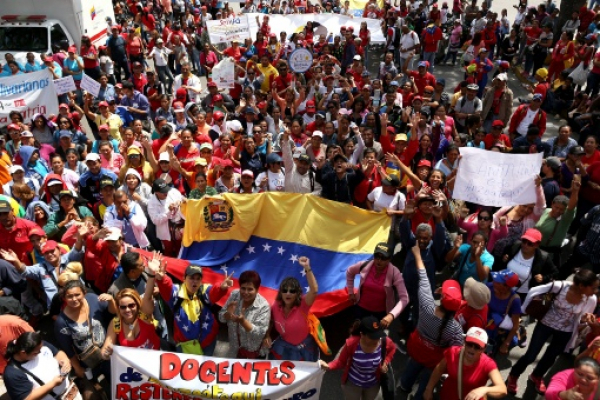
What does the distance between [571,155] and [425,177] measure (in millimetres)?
2050

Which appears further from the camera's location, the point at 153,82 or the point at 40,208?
the point at 153,82

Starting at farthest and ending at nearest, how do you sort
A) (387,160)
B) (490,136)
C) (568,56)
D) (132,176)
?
(568,56)
(490,136)
(387,160)
(132,176)

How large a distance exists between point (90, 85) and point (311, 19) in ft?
28.9

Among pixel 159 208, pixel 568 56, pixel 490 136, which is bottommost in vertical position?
pixel 159 208

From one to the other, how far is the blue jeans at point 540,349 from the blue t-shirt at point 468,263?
30.9 inches

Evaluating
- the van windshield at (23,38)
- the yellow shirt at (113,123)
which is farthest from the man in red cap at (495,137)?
the van windshield at (23,38)

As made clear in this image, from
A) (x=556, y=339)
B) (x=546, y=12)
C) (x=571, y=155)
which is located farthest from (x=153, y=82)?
(x=546, y=12)

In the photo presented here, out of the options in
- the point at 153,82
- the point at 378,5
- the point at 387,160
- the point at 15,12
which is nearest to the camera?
the point at 387,160

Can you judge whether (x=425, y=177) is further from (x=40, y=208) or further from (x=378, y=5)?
(x=378, y=5)

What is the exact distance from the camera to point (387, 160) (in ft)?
25.4

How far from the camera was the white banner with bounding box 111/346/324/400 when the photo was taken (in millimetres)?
4594

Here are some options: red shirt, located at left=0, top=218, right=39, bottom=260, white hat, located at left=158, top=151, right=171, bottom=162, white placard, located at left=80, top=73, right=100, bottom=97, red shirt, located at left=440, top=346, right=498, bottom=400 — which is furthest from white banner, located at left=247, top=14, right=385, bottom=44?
red shirt, located at left=440, top=346, right=498, bottom=400

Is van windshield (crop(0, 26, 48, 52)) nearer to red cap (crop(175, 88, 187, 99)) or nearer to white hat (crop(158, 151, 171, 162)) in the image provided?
red cap (crop(175, 88, 187, 99))

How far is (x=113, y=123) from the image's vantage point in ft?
31.0
